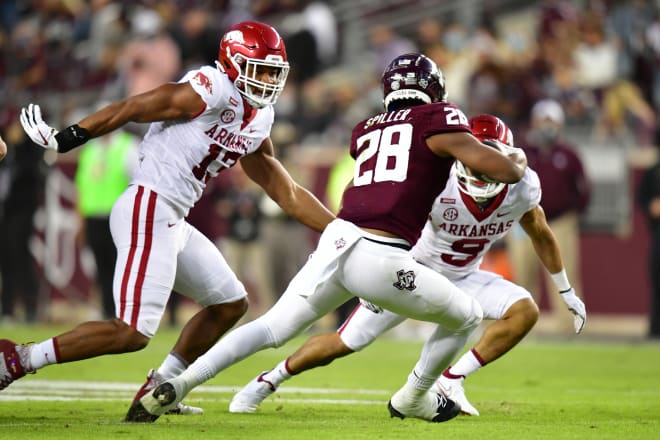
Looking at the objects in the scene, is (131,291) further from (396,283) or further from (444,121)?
(444,121)

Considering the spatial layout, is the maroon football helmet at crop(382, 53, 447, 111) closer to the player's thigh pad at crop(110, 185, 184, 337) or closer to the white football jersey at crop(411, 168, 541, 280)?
the white football jersey at crop(411, 168, 541, 280)

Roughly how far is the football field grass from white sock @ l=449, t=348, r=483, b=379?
0.24 metres

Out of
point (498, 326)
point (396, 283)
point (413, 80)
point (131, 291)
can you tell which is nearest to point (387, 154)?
point (413, 80)

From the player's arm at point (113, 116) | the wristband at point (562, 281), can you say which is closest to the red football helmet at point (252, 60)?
the player's arm at point (113, 116)

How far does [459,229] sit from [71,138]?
7.83ft

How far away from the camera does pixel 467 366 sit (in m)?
7.11

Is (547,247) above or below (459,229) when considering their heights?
below

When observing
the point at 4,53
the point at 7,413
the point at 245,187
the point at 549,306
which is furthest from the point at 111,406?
→ the point at 4,53

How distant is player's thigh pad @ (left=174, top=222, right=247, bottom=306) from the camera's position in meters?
6.55

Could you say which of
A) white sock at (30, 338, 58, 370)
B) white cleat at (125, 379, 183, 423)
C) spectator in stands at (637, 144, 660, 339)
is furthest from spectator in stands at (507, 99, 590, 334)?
white sock at (30, 338, 58, 370)

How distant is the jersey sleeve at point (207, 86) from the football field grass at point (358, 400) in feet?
5.20

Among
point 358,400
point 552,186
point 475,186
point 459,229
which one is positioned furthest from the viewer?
point 552,186

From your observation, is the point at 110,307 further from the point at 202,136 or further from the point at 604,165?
the point at 202,136

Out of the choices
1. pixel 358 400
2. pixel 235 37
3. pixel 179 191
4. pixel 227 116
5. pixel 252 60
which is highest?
pixel 235 37
